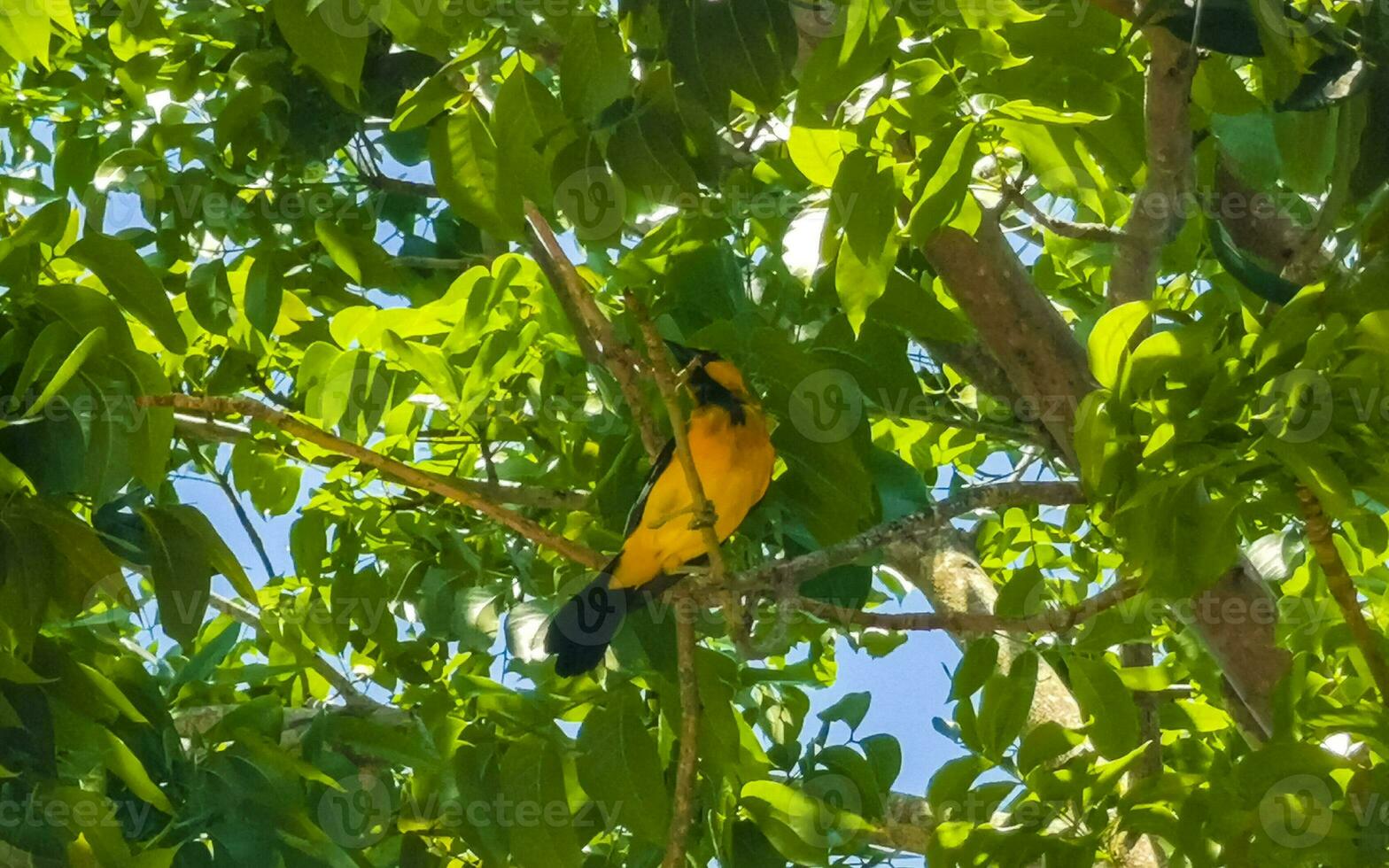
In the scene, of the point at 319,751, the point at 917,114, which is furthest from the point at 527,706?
the point at 917,114

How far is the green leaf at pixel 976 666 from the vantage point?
1777 mm

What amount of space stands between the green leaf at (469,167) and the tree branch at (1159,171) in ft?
2.59

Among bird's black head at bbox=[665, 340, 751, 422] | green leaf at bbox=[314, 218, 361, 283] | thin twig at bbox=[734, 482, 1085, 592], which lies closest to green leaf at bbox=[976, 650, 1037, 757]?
thin twig at bbox=[734, 482, 1085, 592]

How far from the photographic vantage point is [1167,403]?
4.21 ft

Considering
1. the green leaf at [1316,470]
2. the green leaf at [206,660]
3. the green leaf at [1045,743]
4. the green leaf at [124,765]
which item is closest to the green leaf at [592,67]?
the green leaf at [1316,470]

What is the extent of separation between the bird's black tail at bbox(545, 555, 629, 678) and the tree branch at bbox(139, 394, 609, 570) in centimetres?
54

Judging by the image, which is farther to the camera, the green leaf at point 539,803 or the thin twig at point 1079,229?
the thin twig at point 1079,229

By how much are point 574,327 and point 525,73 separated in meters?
0.60

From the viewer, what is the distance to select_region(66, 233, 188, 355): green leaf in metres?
1.58

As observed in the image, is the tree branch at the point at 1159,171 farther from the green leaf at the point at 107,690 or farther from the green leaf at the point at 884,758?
the green leaf at the point at 107,690

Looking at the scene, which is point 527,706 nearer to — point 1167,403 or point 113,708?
point 113,708

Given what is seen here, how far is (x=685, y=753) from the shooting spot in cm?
180

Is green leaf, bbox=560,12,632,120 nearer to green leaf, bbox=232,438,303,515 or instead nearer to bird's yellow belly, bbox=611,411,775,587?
bird's yellow belly, bbox=611,411,775,587

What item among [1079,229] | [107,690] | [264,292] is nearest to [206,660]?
[107,690]
